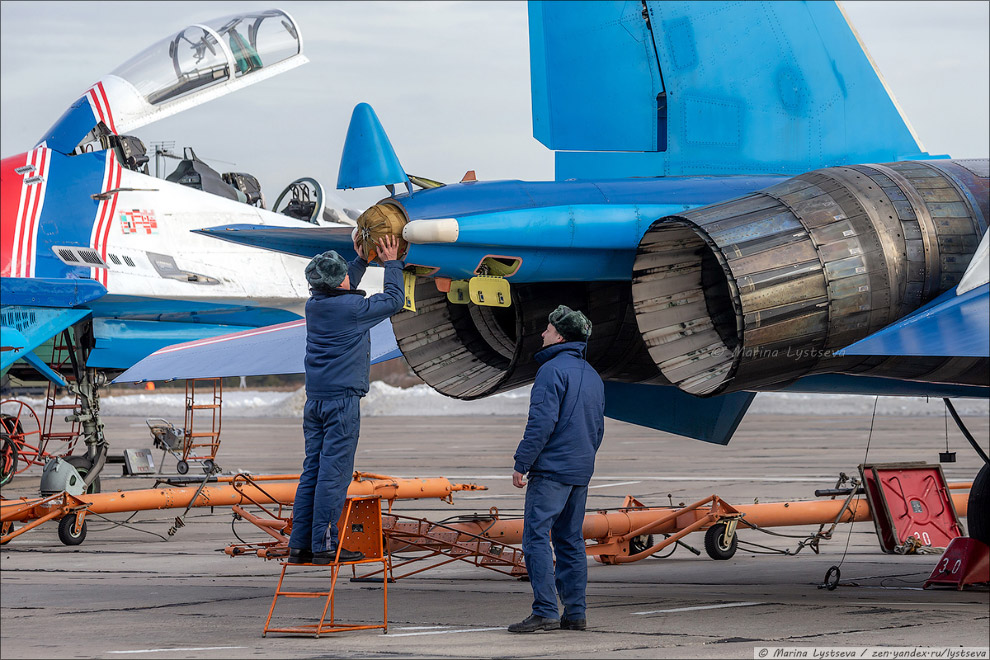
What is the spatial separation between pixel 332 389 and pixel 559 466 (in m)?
1.19

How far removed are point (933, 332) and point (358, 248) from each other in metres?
2.83

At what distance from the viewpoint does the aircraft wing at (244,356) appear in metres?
8.29

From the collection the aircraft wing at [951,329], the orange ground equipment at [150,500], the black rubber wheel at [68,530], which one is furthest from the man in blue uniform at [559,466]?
the black rubber wheel at [68,530]

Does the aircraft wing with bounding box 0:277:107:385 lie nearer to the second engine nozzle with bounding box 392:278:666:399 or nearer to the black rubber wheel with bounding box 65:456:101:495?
the black rubber wheel with bounding box 65:456:101:495

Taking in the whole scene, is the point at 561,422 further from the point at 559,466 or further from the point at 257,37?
the point at 257,37

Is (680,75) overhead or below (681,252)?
overhead

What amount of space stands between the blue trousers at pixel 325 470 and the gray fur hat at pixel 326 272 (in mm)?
592

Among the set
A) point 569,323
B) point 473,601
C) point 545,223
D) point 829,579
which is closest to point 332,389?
point 569,323

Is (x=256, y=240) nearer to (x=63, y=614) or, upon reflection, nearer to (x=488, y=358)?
(x=488, y=358)

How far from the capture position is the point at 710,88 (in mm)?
6961

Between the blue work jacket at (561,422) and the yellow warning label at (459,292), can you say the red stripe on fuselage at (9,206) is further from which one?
the blue work jacket at (561,422)

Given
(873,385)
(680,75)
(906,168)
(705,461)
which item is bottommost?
(705,461)

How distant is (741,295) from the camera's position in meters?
5.28

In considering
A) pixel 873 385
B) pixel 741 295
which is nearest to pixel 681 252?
pixel 741 295
